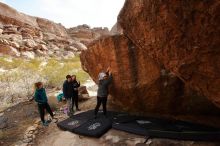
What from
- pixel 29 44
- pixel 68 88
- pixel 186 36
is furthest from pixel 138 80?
pixel 29 44

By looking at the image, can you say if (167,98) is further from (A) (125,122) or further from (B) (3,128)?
(B) (3,128)

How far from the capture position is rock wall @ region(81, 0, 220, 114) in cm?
474

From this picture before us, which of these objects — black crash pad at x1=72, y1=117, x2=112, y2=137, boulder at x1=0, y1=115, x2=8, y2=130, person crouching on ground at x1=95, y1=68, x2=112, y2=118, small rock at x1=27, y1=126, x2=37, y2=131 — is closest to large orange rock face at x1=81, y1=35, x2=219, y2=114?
person crouching on ground at x1=95, y1=68, x2=112, y2=118

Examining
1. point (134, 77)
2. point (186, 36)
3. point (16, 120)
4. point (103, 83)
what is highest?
point (186, 36)

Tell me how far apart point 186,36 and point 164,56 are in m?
1.04

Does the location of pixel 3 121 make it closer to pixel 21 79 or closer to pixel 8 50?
pixel 21 79

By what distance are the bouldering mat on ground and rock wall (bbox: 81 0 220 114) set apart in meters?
0.81

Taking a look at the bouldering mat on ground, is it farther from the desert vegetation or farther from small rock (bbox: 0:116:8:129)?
the desert vegetation

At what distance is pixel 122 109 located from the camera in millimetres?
11078

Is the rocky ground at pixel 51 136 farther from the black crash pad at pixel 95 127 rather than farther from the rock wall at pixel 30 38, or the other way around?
the rock wall at pixel 30 38

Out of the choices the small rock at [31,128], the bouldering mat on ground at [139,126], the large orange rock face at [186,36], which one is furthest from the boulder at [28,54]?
the large orange rock face at [186,36]

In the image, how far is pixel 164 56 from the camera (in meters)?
5.97

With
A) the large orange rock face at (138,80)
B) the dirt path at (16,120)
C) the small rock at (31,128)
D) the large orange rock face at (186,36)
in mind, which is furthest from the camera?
the small rock at (31,128)

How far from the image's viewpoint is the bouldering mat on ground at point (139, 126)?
7334 millimetres
